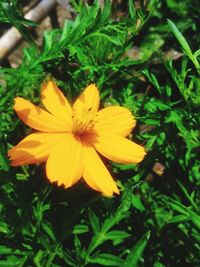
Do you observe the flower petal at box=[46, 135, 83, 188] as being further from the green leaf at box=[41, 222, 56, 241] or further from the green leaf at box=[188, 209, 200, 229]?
the green leaf at box=[188, 209, 200, 229]

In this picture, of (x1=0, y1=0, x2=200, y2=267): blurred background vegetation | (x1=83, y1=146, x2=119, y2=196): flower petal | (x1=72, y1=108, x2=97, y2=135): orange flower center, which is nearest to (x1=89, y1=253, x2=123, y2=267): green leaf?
(x1=0, y1=0, x2=200, y2=267): blurred background vegetation

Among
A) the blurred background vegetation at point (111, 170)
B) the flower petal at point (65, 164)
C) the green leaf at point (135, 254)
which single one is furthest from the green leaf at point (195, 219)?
the flower petal at point (65, 164)

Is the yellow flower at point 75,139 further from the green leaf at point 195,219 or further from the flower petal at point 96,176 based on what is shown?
the green leaf at point 195,219

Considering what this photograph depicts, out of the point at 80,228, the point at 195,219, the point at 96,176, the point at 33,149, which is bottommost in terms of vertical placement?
the point at 195,219

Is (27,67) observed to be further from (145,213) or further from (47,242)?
(145,213)

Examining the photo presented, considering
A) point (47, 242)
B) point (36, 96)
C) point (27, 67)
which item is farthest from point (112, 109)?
point (36, 96)

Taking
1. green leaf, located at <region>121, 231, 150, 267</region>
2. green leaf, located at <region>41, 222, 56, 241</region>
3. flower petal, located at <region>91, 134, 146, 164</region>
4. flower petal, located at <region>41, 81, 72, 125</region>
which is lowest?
green leaf, located at <region>121, 231, 150, 267</region>

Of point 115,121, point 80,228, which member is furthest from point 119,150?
point 80,228

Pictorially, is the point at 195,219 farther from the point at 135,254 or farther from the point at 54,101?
the point at 54,101
